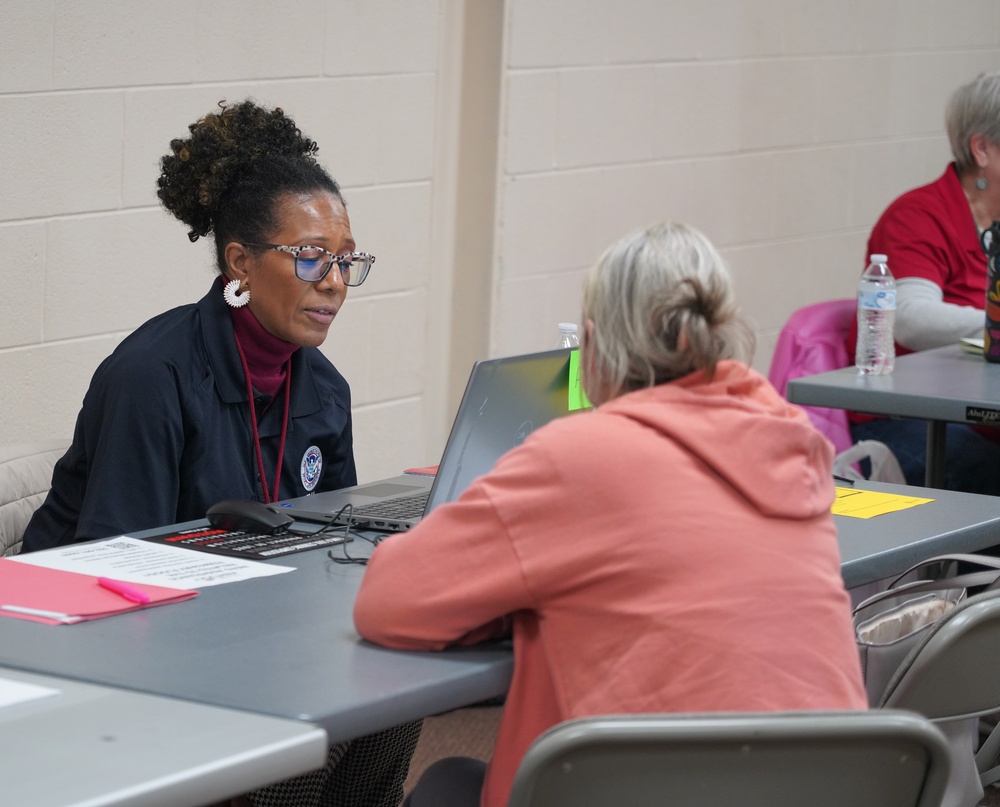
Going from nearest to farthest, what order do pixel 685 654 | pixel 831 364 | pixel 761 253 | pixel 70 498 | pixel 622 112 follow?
pixel 685 654 → pixel 70 498 → pixel 831 364 → pixel 622 112 → pixel 761 253

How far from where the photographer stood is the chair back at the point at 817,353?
132 inches

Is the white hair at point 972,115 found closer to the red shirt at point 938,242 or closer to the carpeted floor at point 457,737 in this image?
the red shirt at point 938,242

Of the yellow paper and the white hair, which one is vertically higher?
the white hair

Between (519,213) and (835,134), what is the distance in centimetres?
151

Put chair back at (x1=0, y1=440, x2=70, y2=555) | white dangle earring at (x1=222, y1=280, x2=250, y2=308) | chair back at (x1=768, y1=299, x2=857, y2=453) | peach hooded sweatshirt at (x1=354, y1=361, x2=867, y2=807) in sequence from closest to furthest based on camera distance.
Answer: peach hooded sweatshirt at (x1=354, y1=361, x2=867, y2=807)
chair back at (x1=0, y1=440, x2=70, y2=555)
white dangle earring at (x1=222, y1=280, x2=250, y2=308)
chair back at (x1=768, y1=299, x2=857, y2=453)

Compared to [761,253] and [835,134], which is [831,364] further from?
[835,134]

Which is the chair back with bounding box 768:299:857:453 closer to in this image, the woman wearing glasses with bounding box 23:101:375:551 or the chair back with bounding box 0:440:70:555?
Result: the woman wearing glasses with bounding box 23:101:375:551

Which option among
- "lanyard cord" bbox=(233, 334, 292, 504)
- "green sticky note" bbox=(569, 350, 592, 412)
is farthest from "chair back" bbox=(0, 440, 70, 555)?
"green sticky note" bbox=(569, 350, 592, 412)

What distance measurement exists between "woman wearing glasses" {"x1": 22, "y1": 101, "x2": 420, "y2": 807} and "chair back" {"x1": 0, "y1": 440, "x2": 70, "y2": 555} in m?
0.03

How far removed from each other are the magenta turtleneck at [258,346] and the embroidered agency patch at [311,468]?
0.13 metres

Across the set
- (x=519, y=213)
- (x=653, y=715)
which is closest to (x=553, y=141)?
(x=519, y=213)

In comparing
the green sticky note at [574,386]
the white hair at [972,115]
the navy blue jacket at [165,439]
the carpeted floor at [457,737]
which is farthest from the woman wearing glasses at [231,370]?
the white hair at [972,115]

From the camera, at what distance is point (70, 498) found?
2129mm

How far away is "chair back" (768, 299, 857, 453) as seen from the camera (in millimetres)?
3350
